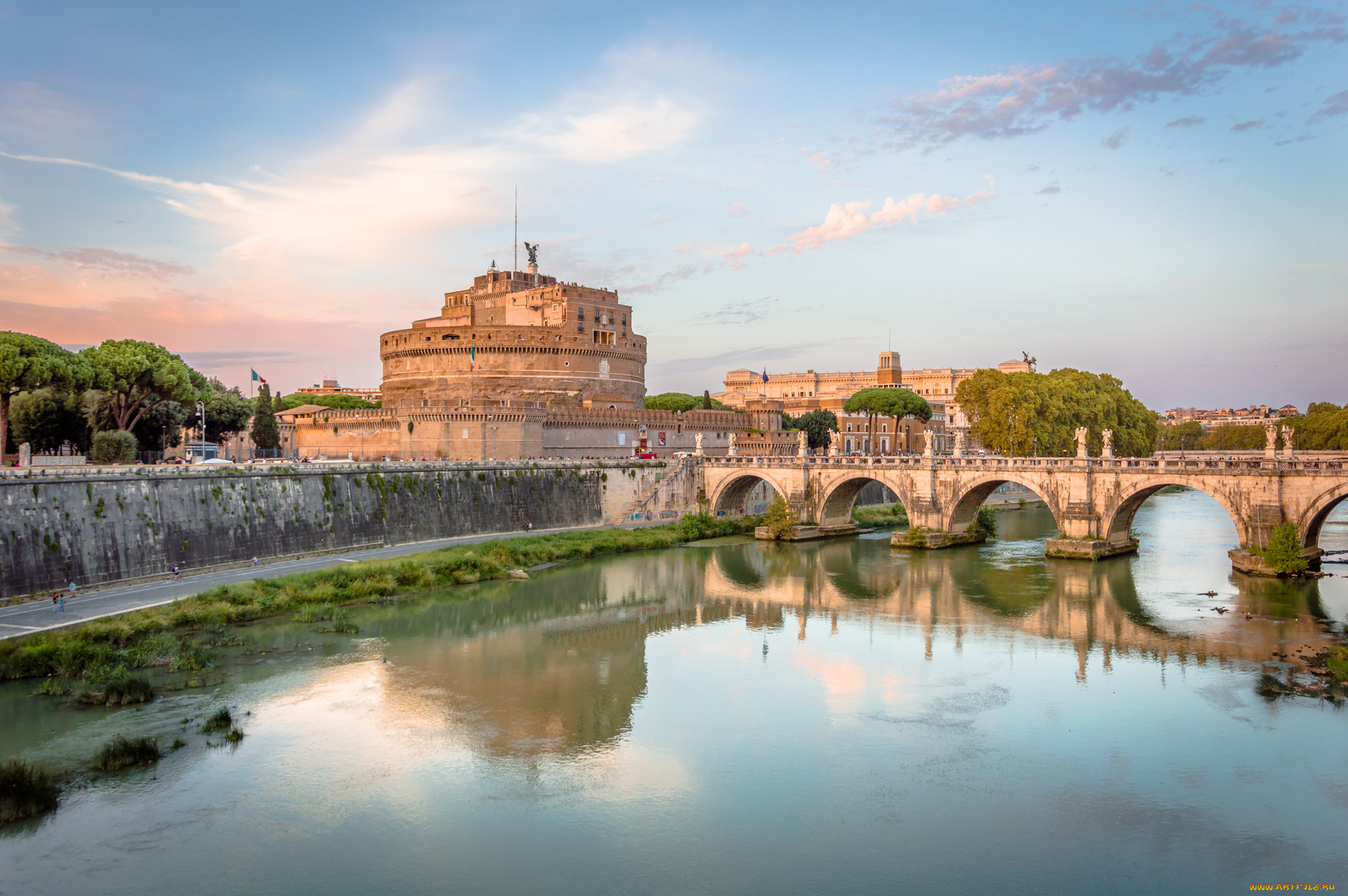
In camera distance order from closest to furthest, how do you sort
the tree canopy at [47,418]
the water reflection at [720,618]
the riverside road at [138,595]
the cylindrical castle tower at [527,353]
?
the water reflection at [720,618] → the riverside road at [138,595] → the tree canopy at [47,418] → the cylindrical castle tower at [527,353]

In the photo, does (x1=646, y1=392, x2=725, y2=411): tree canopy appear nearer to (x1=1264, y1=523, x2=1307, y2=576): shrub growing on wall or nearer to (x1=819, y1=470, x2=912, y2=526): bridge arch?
(x1=819, y1=470, x2=912, y2=526): bridge arch

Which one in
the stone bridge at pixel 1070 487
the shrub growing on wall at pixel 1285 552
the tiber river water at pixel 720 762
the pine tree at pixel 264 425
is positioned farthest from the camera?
the pine tree at pixel 264 425

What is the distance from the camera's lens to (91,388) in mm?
33188

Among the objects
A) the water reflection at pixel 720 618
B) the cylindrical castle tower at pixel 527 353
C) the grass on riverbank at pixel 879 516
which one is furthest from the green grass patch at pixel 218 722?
the cylindrical castle tower at pixel 527 353

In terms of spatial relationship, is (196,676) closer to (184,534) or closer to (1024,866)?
(184,534)

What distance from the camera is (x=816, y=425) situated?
66.5m

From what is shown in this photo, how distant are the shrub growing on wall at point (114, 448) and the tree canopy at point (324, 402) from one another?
2357 cm

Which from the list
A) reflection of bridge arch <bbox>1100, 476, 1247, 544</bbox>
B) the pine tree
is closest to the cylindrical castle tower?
the pine tree

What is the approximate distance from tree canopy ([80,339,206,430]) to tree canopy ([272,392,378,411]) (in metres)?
19.3

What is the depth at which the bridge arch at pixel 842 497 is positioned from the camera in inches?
1547

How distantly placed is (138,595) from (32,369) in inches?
508

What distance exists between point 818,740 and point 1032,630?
9.75 m

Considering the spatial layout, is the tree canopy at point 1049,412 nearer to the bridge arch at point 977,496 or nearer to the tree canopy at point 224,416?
the bridge arch at point 977,496

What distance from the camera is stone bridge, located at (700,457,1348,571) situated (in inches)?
1074
